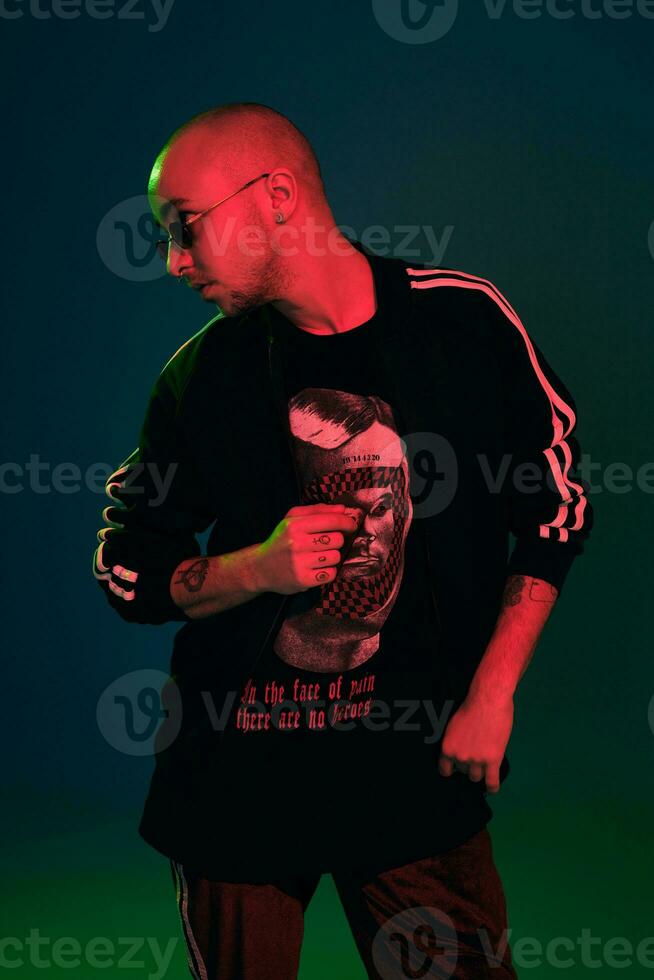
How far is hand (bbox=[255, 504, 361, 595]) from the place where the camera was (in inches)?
64.1

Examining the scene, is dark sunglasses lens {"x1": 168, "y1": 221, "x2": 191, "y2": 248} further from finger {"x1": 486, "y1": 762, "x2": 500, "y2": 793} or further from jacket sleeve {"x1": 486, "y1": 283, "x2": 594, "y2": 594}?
finger {"x1": 486, "y1": 762, "x2": 500, "y2": 793}

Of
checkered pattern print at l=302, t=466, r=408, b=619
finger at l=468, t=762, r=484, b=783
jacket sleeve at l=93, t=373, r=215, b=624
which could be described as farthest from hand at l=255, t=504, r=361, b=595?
finger at l=468, t=762, r=484, b=783

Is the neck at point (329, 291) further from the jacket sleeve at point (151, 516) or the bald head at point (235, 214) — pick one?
the jacket sleeve at point (151, 516)

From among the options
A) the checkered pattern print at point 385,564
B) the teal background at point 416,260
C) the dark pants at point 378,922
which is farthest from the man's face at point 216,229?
the teal background at point 416,260

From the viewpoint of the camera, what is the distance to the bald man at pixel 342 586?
1725 mm

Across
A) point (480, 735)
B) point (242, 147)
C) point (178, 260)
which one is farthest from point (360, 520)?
point (242, 147)

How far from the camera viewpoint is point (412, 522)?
1.79m

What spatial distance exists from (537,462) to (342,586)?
340 millimetres

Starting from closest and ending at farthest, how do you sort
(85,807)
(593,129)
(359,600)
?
(359,600)
(593,129)
(85,807)

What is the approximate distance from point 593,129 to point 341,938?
7.44 ft

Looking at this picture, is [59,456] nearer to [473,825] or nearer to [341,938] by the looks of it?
[341,938]

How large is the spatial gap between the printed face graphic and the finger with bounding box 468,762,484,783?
0.71 ft

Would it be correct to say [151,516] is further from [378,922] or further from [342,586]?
[378,922]

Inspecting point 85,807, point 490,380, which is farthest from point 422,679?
point 85,807
